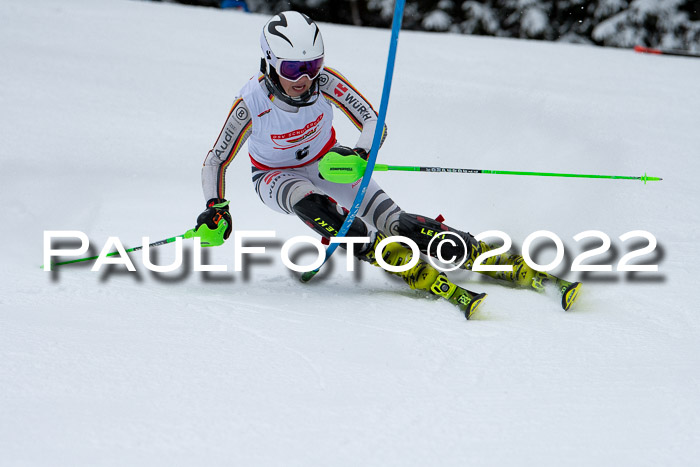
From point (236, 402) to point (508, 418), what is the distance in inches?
32.5

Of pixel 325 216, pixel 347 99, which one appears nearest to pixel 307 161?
pixel 347 99

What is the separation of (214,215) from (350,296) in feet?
2.60

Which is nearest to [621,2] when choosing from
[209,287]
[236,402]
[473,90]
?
[473,90]

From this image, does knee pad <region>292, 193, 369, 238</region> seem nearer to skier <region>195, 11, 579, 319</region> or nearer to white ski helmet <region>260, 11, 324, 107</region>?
skier <region>195, 11, 579, 319</region>

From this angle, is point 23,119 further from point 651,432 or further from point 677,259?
point 651,432

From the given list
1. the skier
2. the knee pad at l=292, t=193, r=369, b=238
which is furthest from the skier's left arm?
the knee pad at l=292, t=193, r=369, b=238

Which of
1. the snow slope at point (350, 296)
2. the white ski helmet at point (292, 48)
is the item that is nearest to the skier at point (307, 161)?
the white ski helmet at point (292, 48)

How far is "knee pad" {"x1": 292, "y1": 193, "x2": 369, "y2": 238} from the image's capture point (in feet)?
11.1

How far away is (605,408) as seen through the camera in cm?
215

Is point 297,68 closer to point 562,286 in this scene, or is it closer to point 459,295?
point 459,295

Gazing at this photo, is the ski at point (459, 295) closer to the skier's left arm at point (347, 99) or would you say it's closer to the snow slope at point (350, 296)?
the snow slope at point (350, 296)

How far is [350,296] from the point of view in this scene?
3.49m

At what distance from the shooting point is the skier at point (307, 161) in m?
3.36

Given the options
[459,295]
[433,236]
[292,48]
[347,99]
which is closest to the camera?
[459,295]
